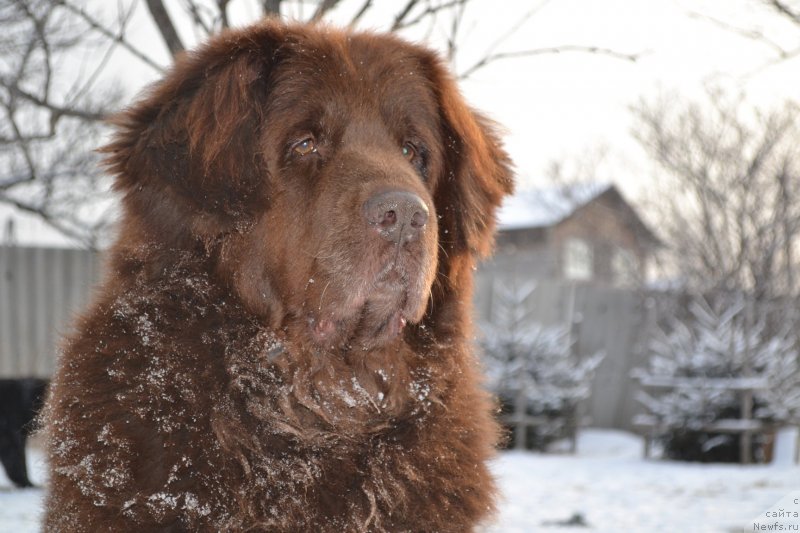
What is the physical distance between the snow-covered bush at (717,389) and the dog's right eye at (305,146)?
9521 mm

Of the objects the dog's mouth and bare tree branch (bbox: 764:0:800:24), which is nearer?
the dog's mouth

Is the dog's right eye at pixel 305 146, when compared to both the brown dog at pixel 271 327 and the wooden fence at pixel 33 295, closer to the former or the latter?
the brown dog at pixel 271 327

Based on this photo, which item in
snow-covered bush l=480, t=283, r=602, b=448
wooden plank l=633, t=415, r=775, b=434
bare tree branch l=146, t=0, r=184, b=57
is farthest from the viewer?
snow-covered bush l=480, t=283, r=602, b=448

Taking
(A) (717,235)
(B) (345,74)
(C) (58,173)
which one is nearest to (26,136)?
(C) (58,173)

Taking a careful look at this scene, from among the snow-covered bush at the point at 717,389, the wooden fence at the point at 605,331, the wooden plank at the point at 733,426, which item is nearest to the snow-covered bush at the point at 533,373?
the snow-covered bush at the point at 717,389

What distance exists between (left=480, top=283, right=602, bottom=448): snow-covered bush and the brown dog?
9.38 metres

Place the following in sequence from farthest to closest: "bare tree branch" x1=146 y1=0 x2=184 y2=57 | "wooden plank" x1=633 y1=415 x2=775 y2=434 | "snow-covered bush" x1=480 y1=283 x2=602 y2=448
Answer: "snow-covered bush" x1=480 y1=283 x2=602 y2=448
"wooden plank" x1=633 y1=415 x2=775 y2=434
"bare tree branch" x1=146 y1=0 x2=184 y2=57

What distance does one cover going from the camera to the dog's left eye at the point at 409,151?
9.10ft

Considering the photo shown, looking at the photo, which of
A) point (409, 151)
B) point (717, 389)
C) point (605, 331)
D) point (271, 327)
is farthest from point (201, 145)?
point (605, 331)

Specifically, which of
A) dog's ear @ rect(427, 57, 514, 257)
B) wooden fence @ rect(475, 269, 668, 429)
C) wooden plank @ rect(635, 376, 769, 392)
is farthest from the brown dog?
wooden fence @ rect(475, 269, 668, 429)

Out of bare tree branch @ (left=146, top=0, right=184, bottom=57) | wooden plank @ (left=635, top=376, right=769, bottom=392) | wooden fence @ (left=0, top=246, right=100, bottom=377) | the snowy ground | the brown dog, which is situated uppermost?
bare tree branch @ (left=146, top=0, right=184, bottom=57)

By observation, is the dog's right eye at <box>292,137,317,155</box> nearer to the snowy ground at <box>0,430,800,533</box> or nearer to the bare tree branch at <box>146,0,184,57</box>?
the bare tree branch at <box>146,0,184,57</box>

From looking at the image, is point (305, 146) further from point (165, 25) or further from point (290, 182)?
point (165, 25)

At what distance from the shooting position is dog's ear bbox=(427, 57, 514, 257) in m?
2.88
